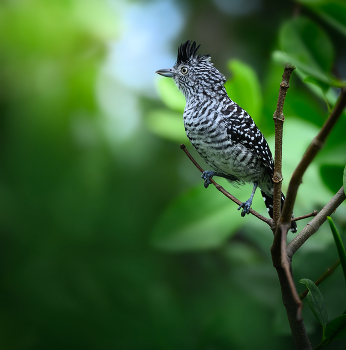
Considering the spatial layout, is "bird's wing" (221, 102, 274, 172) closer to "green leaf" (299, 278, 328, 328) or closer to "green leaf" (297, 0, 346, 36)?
"green leaf" (297, 0, 346, 36)

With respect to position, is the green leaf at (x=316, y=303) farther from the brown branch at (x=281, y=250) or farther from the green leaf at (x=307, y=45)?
the green leaf at (x=307, y=45)

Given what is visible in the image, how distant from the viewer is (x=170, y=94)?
112 centimetres

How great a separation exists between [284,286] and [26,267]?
102 cm

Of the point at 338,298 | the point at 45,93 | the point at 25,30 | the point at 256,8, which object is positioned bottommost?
the point at 338,298

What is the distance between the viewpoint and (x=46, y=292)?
121cm

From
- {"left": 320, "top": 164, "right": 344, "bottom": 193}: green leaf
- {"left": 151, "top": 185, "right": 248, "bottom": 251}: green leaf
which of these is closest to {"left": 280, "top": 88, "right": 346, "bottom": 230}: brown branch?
{"left": 320, "top": 164, "right": 344, "bottom": 193}: green leaf

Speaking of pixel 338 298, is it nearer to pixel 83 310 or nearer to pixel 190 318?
pixel 190 318

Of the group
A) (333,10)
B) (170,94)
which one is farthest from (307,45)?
(170,94)

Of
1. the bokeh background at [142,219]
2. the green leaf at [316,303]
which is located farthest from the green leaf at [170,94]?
the green leaf at [316,303]

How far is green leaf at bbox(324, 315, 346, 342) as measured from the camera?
1.63ft

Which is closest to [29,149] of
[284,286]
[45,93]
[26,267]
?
[45,93]

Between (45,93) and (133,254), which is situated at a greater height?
(45,93)

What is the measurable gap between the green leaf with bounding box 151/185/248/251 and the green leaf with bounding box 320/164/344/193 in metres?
0.29

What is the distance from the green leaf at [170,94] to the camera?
110 centimetres
